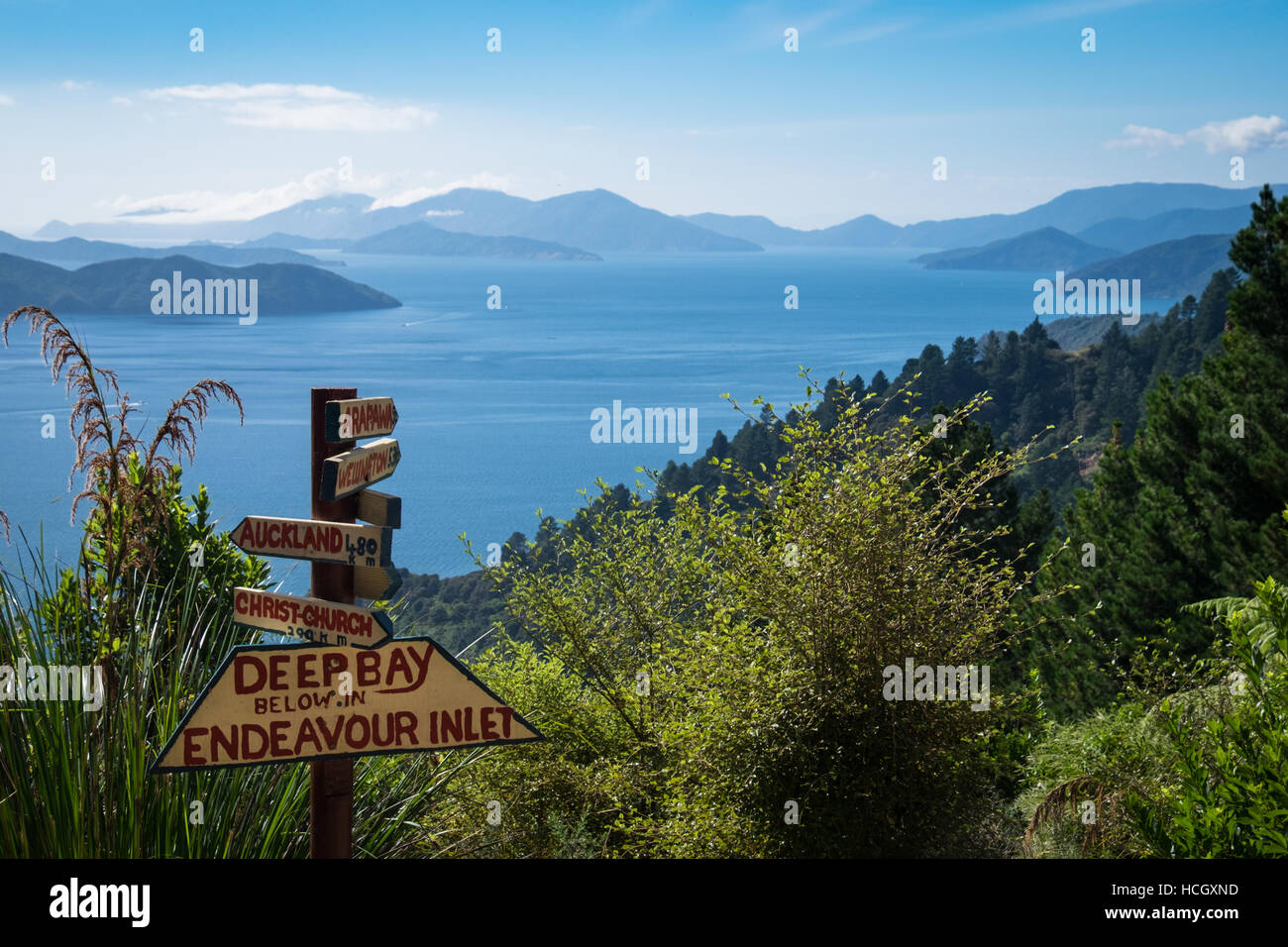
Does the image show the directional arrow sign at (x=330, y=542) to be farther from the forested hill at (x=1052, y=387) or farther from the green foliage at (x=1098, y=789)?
the forested hill at (x=1052, y=387)


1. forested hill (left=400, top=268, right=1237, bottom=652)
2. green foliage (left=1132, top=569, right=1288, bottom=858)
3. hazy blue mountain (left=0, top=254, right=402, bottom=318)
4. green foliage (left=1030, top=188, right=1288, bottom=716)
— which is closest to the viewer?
green foliage (left=1132, top=569, right=1288, bottom=858)

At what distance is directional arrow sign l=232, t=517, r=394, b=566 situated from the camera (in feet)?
8.23

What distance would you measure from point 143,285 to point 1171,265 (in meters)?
166

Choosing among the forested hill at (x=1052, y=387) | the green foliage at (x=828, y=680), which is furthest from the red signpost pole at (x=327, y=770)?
the forested hill at (x=1052, y=387)

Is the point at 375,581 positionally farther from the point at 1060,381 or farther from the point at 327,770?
the point at 1060,381

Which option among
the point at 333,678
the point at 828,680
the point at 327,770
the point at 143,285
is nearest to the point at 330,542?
the point at 333,678

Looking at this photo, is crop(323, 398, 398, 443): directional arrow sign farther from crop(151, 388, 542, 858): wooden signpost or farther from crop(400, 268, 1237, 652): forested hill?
crop(400, 268, 1237, 652): forested hill

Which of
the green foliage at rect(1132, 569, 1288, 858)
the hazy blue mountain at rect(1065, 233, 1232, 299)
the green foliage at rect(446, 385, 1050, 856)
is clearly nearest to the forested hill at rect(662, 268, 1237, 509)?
the green foliage at rect(446, 385, 1050, 856)

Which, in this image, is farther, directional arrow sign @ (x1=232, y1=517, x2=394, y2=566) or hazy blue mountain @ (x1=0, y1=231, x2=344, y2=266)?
hazy blue mountain @ (x1=0, y1=231, x2=344, y2=266)

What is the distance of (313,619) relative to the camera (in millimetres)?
2516

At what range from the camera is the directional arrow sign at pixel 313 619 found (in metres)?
2.45

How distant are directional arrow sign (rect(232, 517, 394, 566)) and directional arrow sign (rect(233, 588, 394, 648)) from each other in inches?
4.3
